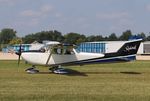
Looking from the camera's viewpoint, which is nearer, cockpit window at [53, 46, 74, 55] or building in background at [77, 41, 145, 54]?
cockpit window at [53, 46, 74, 55]

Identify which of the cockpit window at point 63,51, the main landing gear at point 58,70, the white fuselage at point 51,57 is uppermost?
the cockpit window at point 63,51

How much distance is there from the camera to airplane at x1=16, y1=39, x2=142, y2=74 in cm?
2439

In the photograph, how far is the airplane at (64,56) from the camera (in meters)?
24.4

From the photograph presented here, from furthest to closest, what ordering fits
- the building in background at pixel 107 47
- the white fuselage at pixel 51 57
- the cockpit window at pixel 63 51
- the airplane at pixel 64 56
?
1. the building in background at pixel 107 47
2. the cockpit window at pixel 63 51
3. the airplane at pixel 64 56
4. the white fuselage at pixel 51 57

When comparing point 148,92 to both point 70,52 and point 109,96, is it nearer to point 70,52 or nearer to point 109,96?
point 109,96

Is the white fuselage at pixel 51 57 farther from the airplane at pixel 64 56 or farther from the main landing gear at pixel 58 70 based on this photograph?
the main landing gear at pixel 58 70

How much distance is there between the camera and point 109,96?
41.9 feet

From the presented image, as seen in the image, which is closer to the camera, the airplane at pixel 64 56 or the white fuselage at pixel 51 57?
the white fuselage at pixel 51 57

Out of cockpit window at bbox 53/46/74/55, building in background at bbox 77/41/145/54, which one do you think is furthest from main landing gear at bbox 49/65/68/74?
building in background at bbox 77/41/145/54

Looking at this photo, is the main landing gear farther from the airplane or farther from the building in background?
the building in background

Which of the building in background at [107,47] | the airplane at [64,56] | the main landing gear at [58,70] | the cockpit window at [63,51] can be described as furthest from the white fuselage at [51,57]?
the building in background at [107,47]

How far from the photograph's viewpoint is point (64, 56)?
25125 millimetres

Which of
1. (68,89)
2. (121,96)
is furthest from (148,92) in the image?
(68,89)

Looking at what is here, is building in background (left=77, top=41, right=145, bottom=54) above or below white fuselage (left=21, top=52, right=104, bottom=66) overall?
above
